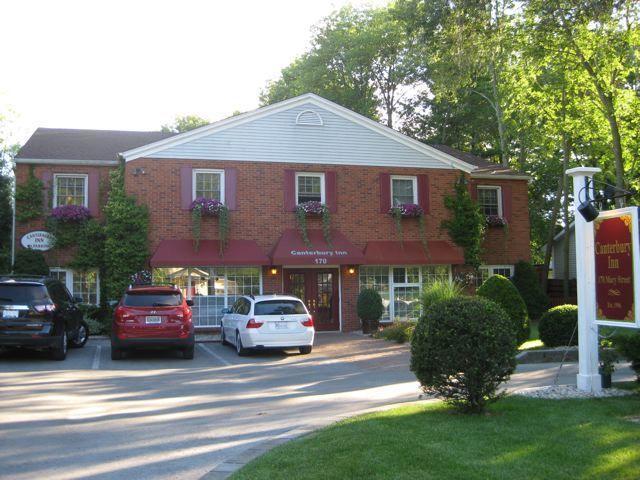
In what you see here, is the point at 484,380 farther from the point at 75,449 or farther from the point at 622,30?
the point at 622,30

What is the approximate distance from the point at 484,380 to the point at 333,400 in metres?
3.15

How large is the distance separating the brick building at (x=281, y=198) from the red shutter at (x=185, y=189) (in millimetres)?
33

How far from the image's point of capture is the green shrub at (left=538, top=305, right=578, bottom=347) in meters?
14.7

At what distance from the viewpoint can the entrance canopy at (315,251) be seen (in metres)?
20.4

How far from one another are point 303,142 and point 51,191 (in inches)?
334

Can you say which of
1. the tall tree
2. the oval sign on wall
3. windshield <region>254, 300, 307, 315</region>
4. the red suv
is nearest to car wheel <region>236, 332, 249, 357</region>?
windshield <region>254, 300, 307, 315</region>

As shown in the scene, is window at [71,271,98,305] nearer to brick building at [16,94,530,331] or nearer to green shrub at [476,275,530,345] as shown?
brick building at [16,94,530,331]

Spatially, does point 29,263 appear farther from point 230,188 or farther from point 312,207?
point 312,207

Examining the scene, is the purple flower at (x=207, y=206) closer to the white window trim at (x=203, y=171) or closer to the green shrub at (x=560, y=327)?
the white window trim at (x=203, y=171)

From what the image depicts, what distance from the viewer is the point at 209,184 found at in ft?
69.1

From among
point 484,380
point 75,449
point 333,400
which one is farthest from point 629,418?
point 75,449

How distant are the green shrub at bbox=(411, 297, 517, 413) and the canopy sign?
2.22m

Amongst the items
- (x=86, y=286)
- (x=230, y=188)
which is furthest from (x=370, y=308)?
(x=86, y=286)

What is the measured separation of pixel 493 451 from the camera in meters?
6.02
